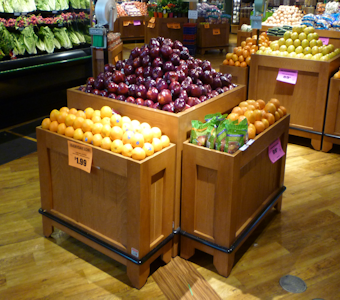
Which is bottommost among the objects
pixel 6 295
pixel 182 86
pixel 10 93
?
pixel 6 295

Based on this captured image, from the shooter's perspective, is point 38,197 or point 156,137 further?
point 38,197

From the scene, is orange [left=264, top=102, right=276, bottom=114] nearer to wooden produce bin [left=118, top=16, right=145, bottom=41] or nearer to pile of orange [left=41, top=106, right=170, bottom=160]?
pile of orange [left=41, top=106, right=170, bottom=160]

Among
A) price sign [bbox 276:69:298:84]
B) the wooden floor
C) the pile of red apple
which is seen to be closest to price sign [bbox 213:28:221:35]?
price sign [bbox 276:69:298:84]

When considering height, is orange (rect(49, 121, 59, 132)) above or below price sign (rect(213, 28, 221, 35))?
below

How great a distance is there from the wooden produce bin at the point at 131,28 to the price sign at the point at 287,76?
7.98m

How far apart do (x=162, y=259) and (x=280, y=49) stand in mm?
3226

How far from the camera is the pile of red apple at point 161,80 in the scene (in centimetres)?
253

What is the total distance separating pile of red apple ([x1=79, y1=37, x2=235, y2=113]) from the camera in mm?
2533

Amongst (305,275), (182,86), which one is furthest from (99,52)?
(305,275)

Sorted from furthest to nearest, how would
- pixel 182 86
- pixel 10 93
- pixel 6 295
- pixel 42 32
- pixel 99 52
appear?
pixel 42 32 < pixel 10 93 < pixel 99 52 < pixel 182 86 < pixel 6 295

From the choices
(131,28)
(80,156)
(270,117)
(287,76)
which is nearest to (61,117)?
→ (80,156)

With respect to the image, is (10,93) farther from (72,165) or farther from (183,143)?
(183,143)

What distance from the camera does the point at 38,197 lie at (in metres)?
3.34

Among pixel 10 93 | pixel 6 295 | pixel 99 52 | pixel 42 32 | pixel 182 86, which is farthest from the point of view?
pixel 42 32
